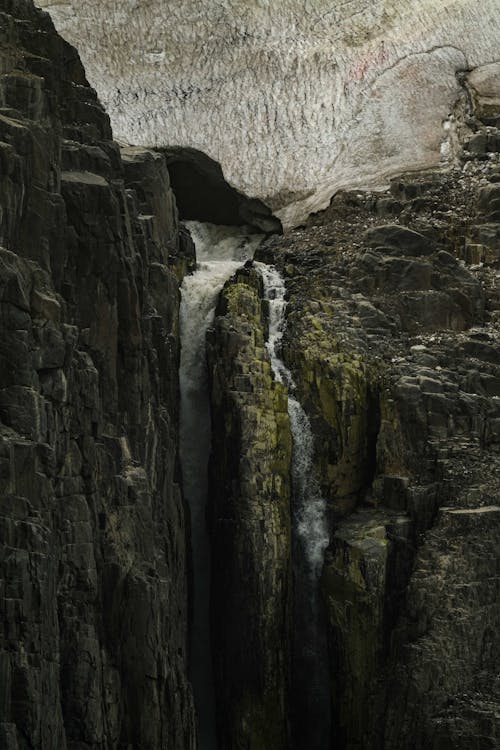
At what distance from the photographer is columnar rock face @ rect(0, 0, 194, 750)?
3500cm

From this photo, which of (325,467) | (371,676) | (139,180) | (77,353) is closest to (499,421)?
(325,467)

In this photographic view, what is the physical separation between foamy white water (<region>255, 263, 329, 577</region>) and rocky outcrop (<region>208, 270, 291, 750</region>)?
1.57m

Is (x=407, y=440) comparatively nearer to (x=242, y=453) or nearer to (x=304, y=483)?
(x=304, y=483)

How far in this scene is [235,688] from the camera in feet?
168

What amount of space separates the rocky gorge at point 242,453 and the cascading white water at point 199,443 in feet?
0.60

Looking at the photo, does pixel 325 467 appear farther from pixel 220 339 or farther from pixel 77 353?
pixel 77 353

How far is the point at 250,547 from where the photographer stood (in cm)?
5144

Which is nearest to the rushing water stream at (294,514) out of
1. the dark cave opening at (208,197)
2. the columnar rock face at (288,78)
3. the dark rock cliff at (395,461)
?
the dark rock cliff at (395,461)

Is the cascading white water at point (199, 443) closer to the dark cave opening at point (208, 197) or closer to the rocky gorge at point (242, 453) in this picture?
the rocky gorge at point (242, 453)

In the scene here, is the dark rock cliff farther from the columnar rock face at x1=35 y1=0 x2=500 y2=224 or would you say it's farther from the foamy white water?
the columnar rock face at x1=35 y1=0 x2=500 y2=224

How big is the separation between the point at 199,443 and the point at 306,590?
264 inches

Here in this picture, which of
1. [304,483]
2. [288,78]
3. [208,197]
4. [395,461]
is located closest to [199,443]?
[304,483]

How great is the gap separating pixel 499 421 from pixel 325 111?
22388 millimetres

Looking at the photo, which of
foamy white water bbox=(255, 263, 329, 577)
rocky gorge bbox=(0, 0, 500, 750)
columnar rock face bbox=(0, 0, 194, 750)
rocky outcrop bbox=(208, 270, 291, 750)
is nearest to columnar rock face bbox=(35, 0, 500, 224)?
rocky gorge bbox=(0, 0, 500, 750)
